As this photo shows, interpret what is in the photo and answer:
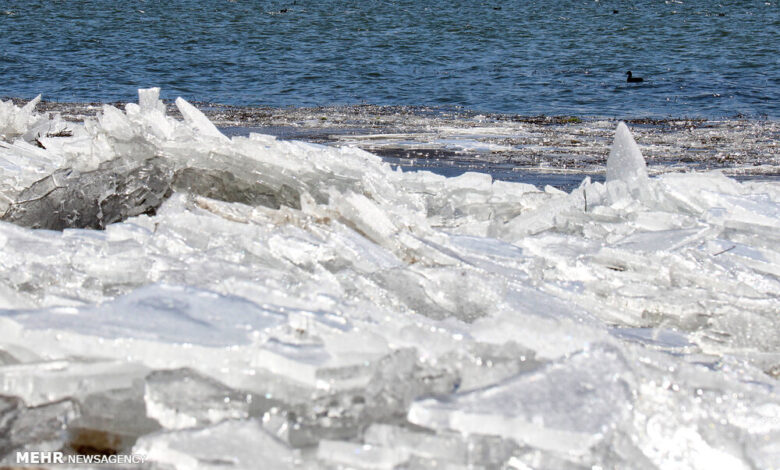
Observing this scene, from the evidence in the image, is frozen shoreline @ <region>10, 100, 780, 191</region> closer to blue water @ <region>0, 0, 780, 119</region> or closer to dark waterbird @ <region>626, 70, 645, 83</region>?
blue water @ <region>0, 0, 780, 119</region>

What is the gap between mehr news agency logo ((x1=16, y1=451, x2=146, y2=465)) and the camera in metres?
1.90

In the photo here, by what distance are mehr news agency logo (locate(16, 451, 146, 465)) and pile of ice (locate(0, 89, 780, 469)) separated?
0.11 ft

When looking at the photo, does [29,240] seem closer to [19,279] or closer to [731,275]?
[19,279]

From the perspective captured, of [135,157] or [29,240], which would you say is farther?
[135,157]

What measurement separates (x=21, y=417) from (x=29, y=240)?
116 centimetres

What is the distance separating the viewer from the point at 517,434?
186cm

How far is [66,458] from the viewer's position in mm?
1934

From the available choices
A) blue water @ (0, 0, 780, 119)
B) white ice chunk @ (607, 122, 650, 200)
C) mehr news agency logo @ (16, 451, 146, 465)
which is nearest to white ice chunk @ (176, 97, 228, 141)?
white ice chunk @ (607, 122, 650, 200)

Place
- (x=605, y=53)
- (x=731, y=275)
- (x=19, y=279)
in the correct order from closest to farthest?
(x=19, y=279), (x=731, y=275), (x=605, y=53)

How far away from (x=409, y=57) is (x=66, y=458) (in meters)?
20.3

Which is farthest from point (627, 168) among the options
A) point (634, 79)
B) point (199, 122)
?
point (634, 79)

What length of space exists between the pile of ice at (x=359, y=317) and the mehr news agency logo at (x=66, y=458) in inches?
1.3

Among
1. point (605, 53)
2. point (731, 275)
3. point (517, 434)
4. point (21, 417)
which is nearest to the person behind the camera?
point (517, 434)

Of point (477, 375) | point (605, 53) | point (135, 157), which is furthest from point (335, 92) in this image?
point (477, 375)
